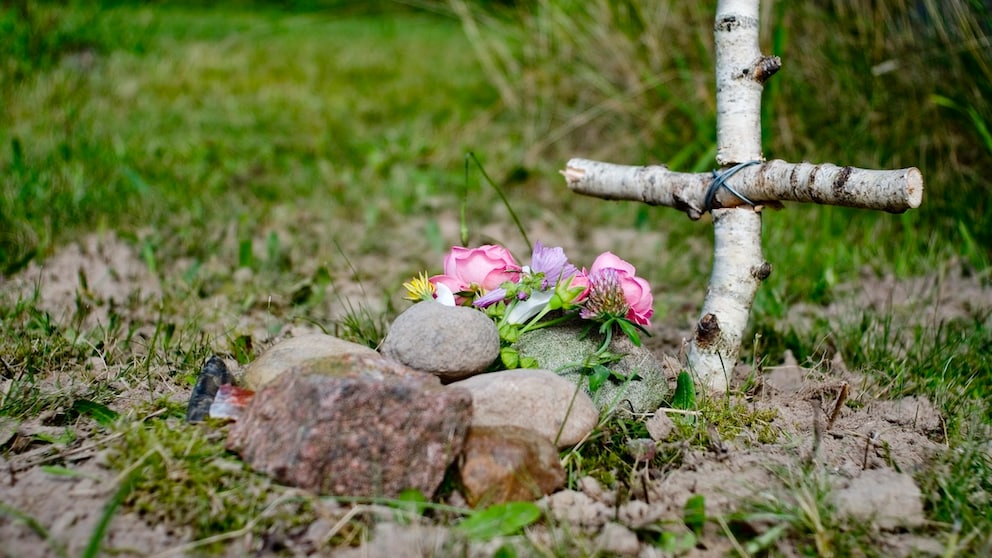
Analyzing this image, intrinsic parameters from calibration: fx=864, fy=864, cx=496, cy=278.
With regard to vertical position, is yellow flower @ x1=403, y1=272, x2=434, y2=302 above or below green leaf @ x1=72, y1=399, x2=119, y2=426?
above

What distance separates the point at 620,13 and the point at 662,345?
2353mm

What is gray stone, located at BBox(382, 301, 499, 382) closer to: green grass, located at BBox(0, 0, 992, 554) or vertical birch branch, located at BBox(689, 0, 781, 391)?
green grass, located at BBox(0, 0, 992, 554)

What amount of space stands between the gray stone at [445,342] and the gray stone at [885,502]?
744 millimetres

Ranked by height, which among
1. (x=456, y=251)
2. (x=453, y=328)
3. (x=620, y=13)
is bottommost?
(x=453, y=328)

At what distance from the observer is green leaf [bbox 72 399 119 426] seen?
1774 mm

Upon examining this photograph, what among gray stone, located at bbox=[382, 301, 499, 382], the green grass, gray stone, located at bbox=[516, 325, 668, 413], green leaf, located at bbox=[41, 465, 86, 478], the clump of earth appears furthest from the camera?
the green grass

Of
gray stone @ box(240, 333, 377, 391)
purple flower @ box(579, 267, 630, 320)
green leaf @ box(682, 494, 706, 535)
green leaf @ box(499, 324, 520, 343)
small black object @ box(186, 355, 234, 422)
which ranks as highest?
purple flower @ box(579, 267, 630, 320)

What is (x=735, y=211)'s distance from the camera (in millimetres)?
1982

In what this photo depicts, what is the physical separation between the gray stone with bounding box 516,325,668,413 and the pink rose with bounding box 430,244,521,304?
0.49ft

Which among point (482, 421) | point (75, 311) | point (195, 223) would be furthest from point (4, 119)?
point (482, 421)

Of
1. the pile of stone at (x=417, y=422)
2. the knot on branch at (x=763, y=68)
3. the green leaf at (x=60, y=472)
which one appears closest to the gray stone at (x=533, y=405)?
the pile of stone at (x=417, y=422)

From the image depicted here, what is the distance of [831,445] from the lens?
6.05 feet

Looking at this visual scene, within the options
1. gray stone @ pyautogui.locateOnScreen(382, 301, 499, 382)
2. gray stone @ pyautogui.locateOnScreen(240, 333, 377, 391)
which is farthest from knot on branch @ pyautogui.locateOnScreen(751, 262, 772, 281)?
gray stone @ pyautogui.locateOnScreen(240, 333, 377, 391)

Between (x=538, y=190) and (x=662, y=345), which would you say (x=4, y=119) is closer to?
(x=538, y=190)
